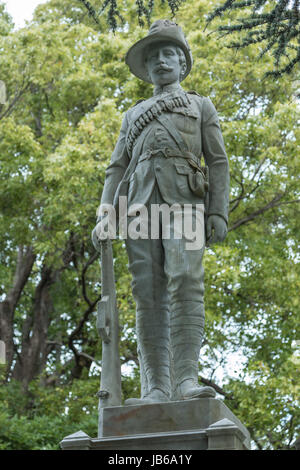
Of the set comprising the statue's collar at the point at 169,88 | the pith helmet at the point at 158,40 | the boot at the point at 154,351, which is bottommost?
the boot at the point at 154,351

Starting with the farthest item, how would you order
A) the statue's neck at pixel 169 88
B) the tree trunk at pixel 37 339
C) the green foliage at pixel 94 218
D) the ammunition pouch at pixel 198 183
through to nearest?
the tree trunk at pixel 37 339 → the green foliage at pixel 94 218 → the statue's neck at pixel 169 88 → the ammunition pouch at pixel 198 183

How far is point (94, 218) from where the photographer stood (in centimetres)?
1619

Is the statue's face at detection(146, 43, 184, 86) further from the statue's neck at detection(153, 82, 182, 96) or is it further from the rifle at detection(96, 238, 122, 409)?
the rifle at detection(96, 238, 122, 409)

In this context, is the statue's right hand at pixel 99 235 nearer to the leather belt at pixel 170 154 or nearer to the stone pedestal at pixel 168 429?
the leather belt at pixel 170 154

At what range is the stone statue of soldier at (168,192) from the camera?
5.74 meters

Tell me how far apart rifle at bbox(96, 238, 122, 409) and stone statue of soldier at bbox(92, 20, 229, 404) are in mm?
191

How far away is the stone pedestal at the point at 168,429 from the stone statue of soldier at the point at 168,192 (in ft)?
0.52

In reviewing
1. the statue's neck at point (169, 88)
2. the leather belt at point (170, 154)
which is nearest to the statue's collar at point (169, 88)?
the statue's neck at point (169, 88)

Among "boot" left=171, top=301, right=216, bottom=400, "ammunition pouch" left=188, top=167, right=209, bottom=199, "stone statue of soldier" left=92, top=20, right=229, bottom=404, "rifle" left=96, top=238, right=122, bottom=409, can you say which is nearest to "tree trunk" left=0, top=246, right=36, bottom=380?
"rifle" left=96, top=238, right=122, bottom=409

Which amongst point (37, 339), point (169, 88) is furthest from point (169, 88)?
point (37, 339)

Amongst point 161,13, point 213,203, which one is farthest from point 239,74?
point 213,203

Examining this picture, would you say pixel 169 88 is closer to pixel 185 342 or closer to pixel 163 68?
pixel 163 68

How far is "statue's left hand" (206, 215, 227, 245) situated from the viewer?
6.16 metres

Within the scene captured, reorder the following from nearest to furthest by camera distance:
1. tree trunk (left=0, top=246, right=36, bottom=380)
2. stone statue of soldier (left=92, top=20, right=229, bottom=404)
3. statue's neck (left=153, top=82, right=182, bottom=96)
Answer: stone statue of soldier (left=92, top=20, right=229, bottom=404), statue's neck (left=153, top=82, right=182, bottom=96), tree trunk (left=0, top=246, right=36, bottom=380)
